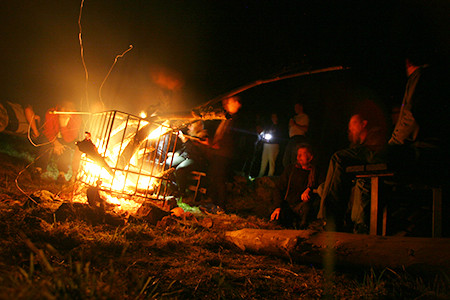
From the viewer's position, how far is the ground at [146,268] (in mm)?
1291

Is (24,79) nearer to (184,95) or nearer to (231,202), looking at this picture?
(184,95)

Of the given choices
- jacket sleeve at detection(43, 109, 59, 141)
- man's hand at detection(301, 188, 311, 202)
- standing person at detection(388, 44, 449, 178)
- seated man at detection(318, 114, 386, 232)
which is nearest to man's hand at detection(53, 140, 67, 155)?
jacket sleeve at detection(43, 109, 59, 141)

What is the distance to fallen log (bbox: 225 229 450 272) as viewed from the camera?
176 centimetres

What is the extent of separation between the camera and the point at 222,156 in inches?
235

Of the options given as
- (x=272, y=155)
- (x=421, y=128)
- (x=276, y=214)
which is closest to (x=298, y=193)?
(x=276, y=214)

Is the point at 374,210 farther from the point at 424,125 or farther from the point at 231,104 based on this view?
the point at 231,104

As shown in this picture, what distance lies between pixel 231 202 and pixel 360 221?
3403 mm

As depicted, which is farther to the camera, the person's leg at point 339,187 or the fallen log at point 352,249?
the person's leg at point 339,187

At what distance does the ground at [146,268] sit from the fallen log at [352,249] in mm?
95

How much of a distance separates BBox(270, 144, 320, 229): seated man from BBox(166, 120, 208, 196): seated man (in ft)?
8.02

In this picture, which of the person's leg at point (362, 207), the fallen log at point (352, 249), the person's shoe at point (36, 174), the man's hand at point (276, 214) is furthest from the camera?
the person's shoe at point (36, 174)

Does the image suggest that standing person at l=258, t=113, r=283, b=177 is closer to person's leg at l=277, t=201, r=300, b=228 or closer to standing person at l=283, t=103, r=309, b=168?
standing person at l=283, t=103, r=309, b=168

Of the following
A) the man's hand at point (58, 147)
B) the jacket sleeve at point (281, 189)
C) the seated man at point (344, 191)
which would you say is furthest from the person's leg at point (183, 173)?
the seated man at point (344, 191)

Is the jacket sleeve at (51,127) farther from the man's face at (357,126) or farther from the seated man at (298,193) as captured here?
the man's face at (357,126)
